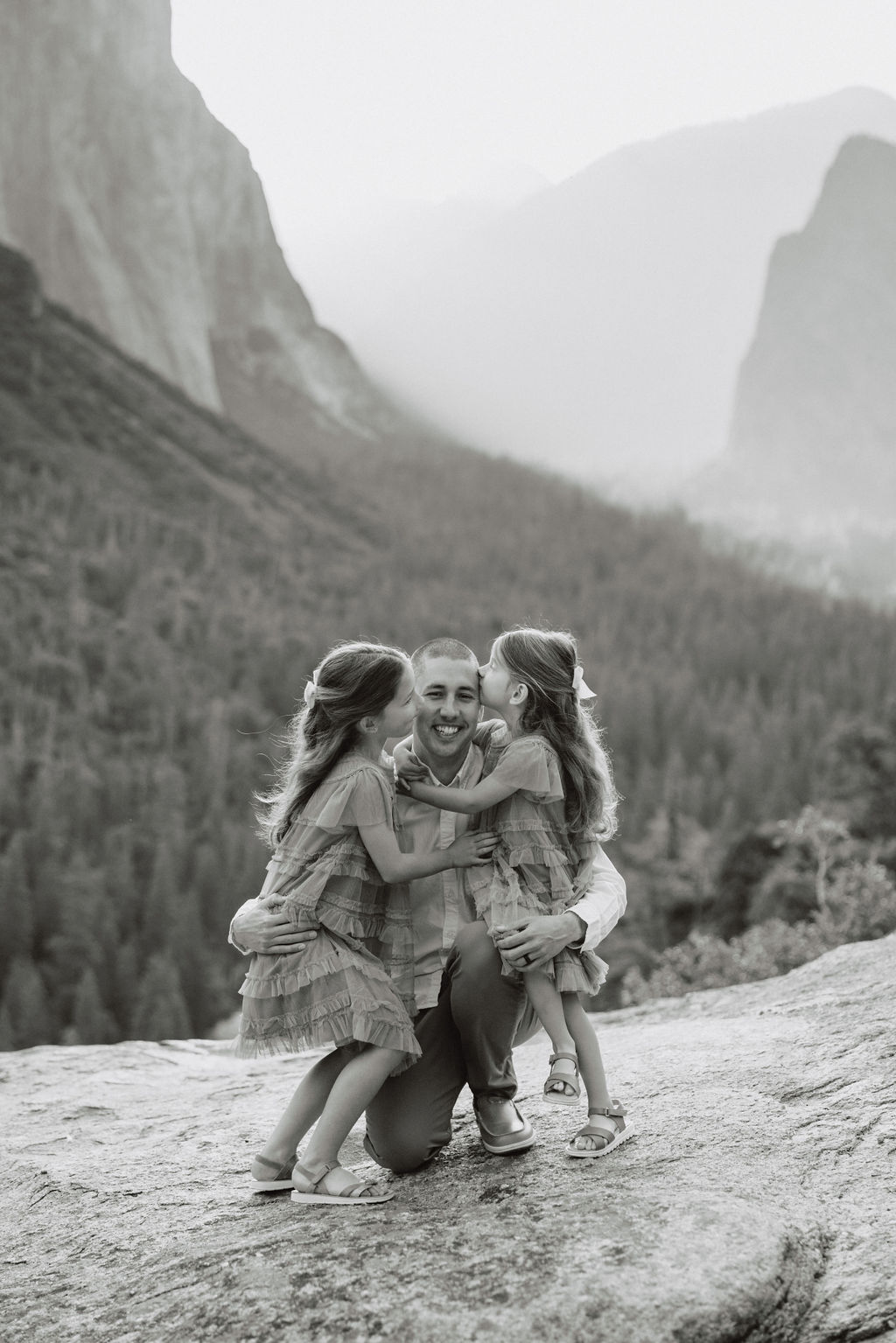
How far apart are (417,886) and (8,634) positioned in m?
90.4

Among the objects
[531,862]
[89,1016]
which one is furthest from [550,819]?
[89,1016]

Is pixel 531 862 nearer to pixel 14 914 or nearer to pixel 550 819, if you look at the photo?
pixel 550 819

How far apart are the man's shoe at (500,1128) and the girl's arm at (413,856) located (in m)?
0.95

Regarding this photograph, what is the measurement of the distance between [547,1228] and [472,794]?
1.51 meters

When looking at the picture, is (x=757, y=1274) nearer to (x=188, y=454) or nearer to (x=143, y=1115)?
(x=143, y=1115)

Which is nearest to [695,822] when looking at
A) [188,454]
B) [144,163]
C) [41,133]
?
[188,454]

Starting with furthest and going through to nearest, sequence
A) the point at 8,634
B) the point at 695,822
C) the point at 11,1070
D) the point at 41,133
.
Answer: the point at 41,133
the point at 8,634
the point at 695,822
the point at 11,1070

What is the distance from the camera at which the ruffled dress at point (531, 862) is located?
4.70 meters

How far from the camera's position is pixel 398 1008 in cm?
462

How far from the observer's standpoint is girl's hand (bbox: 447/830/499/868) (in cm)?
471

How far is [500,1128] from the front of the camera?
4.82 meters

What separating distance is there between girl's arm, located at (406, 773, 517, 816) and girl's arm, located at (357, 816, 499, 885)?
0.04 m

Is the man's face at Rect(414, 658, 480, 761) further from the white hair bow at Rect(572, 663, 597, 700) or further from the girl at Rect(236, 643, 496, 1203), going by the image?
the white hair bow at Rect(572, 663, 597, 700)

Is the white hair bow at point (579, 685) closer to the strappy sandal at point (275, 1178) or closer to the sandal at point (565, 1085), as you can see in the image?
the sandal at point (565, 1085)
